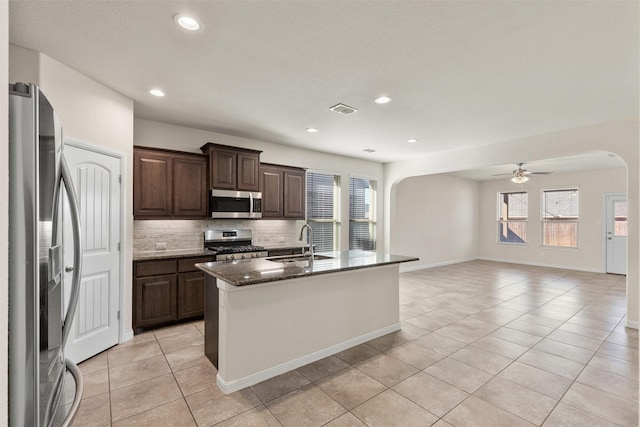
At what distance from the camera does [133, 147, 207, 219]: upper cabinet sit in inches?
151

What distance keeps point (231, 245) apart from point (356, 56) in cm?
347

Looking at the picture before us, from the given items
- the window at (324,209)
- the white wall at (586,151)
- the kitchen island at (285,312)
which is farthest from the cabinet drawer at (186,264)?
the white wall at (586,151)

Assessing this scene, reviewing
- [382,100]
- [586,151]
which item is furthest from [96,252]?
[586,151]

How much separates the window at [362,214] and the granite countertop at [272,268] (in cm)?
331

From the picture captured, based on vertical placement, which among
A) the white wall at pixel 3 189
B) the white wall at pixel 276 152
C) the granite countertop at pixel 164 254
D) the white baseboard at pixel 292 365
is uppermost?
the white wall at pixel 276 152

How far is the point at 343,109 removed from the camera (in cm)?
374

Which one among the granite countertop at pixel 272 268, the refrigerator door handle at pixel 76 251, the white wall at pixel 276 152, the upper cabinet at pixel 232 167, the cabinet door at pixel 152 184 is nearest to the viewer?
the refrigerator door handle at pixel 76 251

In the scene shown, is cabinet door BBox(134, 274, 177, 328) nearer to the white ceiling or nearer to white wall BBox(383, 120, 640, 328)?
the white ceiling

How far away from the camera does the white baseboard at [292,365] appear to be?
8.23 feet

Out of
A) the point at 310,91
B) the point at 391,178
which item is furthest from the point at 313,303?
the point at 391,178

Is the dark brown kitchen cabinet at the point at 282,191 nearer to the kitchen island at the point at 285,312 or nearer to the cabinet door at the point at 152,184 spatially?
the cabinet door at the point at 152,184

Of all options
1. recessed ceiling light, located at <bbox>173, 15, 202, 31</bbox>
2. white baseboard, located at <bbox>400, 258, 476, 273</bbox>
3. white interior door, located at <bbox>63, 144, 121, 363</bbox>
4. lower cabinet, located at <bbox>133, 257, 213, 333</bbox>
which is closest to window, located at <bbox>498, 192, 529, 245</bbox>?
white baseboard, located at <bbox>400, 258, 476, 273</bbox>

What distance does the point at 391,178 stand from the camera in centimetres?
725

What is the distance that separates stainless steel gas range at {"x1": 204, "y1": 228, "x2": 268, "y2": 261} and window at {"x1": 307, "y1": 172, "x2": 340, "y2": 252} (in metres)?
1.49
